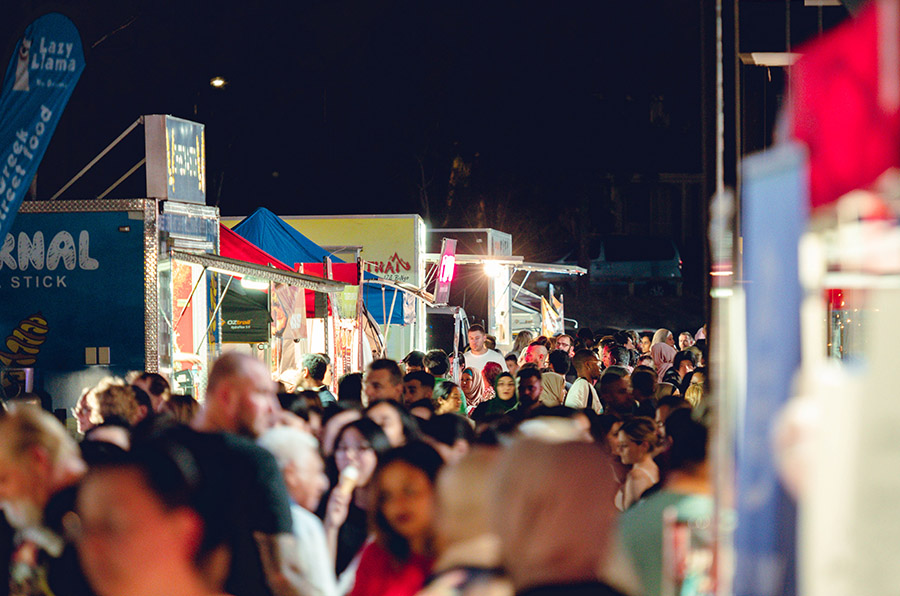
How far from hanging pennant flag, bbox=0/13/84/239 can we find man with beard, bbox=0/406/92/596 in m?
4.52

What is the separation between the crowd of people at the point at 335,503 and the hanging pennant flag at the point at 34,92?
9.31 feet

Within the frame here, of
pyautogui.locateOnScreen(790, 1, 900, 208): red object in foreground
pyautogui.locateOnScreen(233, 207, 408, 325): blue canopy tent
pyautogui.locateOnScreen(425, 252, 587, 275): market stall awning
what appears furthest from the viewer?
pyautogui.locateOnScreen(425, 252, 587, 275): market stall awning

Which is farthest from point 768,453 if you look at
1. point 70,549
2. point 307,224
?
point 307,224

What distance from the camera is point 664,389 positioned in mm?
10102

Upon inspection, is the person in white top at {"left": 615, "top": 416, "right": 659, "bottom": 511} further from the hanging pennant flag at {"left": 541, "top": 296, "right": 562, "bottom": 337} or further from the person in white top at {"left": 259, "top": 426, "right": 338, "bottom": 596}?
the hanging pennant flag at {"left": 541, "top": 296, "right": 562, "bottom": 337}

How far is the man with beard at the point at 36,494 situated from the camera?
369 cm

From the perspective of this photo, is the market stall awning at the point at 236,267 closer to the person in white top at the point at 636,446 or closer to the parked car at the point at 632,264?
the person in white top at the point at 636,446

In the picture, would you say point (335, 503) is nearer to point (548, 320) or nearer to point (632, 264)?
point (548, 320)

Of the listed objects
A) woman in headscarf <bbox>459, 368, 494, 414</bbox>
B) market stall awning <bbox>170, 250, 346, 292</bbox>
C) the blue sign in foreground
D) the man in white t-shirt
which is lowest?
woman in headscarf <bbox>459, 368, 494, 414</bbox>

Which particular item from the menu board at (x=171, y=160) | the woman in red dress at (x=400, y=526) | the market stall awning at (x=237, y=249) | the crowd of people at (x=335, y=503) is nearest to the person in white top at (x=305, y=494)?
the crowd of people at (x=335, y=503)

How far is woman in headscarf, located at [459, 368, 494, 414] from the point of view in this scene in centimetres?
1174

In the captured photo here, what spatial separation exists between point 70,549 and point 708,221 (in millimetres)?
2964

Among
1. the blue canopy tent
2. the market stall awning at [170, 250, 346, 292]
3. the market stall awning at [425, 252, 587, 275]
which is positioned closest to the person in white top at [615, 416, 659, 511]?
the market stall awning at [170, 250, 346, 292]

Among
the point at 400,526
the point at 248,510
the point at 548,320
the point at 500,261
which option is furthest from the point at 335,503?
the point at 500,261
